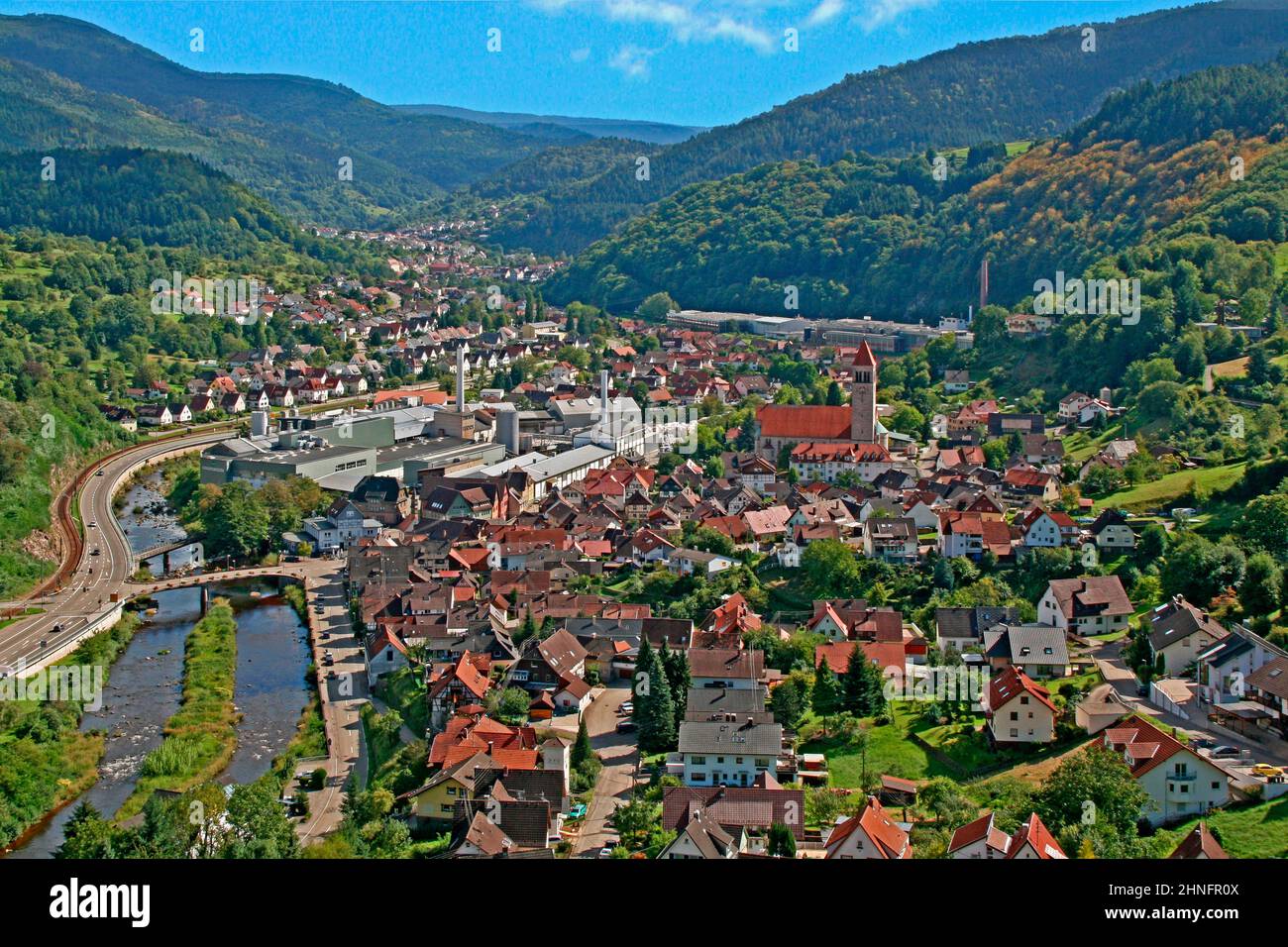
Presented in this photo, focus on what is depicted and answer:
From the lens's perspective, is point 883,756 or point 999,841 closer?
point 999,841

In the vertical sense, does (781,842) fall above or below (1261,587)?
below

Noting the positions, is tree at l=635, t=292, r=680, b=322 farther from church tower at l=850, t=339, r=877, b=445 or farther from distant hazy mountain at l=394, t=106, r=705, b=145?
distant hazy mountain at l=394, t=106, r=705, b=145

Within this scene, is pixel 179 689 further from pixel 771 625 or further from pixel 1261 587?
pixel 1261 587

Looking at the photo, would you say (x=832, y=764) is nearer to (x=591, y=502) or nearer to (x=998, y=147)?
(x=591, y=502)

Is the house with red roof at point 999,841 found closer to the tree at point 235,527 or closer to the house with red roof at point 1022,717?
the house with red roof at point 1022,717

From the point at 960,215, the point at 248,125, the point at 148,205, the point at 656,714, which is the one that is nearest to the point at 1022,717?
the point at 656,714

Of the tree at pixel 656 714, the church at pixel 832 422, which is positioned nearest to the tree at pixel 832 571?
the tree at pixel 656 714

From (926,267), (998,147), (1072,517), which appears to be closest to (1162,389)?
(1072,517)
